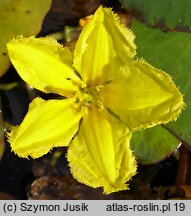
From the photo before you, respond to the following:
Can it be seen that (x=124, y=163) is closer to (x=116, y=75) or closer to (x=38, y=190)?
(x=116, y=75)

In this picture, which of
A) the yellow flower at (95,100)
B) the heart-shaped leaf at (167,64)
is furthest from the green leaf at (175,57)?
the yellow flower at (95,100)

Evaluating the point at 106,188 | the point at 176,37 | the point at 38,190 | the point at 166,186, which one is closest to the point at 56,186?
the point at 38,190

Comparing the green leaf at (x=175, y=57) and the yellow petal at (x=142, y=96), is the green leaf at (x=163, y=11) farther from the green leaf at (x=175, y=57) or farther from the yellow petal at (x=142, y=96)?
the yellow petal at (x=142, y=96)

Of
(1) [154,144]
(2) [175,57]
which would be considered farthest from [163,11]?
(1) [154,144]

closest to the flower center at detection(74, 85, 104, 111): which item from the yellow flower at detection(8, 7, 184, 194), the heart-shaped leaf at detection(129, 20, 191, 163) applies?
the yellow flower at detection(8, 7, 184, 194)

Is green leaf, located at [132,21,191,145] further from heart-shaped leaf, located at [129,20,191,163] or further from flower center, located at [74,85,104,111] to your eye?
flower center, located at [74,85,104,111]
